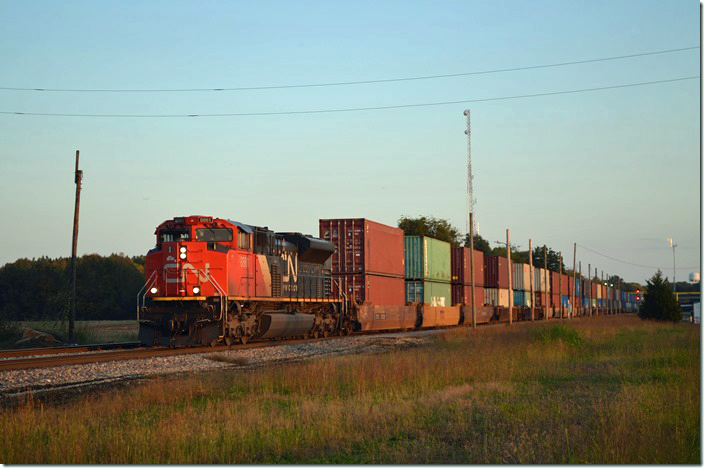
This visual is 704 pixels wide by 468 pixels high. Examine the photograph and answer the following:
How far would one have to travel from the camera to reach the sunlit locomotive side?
25.3 m

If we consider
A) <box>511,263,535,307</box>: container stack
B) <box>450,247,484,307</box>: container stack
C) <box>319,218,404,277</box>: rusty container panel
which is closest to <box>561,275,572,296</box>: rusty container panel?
<box>511,263,535,307</box>: container stack

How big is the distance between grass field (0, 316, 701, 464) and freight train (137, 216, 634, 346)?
9.24m

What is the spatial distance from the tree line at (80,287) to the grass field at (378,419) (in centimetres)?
5774

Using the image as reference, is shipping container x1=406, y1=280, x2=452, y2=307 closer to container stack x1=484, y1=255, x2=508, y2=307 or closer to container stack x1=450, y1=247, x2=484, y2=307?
container stack x1=450, y1=247, x2=484, y2=307

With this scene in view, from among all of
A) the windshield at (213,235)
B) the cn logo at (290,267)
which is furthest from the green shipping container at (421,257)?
the windshield at (213,235)

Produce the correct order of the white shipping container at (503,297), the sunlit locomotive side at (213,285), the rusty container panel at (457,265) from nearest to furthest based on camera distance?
the sunlit locomotive side at (213,285)
the rusty container panel at (457,265)
the white shipping container at (503,297)

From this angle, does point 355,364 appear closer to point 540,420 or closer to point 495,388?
point 495,388

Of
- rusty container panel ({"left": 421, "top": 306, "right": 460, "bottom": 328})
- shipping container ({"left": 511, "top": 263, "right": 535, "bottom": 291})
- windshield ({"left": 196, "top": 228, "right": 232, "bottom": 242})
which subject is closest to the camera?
windshield ({"left": 196, "top": 228, "right": 232, "bottom": 242})

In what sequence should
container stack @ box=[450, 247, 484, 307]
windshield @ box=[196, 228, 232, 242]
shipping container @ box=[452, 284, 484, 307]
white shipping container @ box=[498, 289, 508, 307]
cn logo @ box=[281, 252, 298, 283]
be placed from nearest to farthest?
windshield @ box=[196, 228, 232, 242] → cn logo @ box=[281, 252, 298, 283] → container stack @ box=[450, 247, 484, 307] → shipping container @ box=[452, 284, 484, 307] → white shipping container @ box=[498, 289, 508, 307]

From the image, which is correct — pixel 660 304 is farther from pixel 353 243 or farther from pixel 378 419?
pixel 378 419

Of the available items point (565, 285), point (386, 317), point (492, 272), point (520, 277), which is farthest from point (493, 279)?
point (565, 285)

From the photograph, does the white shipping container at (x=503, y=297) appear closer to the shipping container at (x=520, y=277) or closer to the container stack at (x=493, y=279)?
the container stack at (x=493, y=279)

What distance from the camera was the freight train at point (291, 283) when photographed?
25.5 m

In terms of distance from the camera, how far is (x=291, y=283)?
31203 mm
